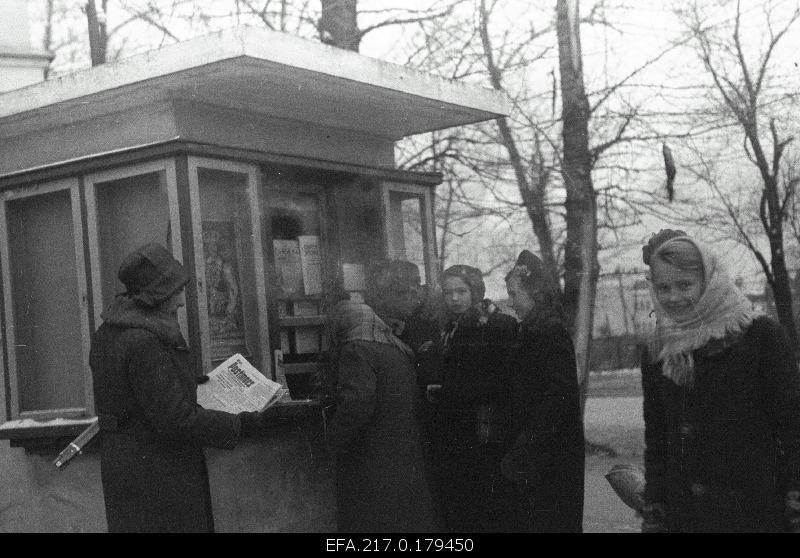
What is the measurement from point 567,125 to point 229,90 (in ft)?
16.2

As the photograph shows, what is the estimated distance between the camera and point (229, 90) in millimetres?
4621

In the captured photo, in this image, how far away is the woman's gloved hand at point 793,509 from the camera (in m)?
2.73

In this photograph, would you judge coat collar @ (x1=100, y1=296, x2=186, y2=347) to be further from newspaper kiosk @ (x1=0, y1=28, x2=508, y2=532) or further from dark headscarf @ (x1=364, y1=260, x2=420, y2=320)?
dark headscarf @ (x1=364, y1=260, x2=420, y2=320)

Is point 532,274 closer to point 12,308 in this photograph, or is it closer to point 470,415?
point 470,415

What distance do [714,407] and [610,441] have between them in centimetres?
Result: 879

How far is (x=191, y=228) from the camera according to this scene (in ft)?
14.9

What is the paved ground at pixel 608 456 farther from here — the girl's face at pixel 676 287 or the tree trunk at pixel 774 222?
the girl's face at pixel 676 287

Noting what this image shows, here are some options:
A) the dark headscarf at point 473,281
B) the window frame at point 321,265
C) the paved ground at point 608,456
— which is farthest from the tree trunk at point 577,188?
the dark headscarf at point 473,281

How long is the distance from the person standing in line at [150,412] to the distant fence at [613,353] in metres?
13.7

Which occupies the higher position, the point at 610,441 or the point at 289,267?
the point at 289,267

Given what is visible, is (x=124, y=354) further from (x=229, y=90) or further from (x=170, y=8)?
(x=170, y=8)

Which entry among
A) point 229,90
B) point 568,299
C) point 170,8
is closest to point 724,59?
point 568,299

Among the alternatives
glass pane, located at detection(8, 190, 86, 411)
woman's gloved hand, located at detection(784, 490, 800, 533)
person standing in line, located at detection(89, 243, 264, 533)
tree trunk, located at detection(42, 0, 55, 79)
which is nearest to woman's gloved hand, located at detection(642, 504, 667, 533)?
woman's gloved hand, located at detection(784, 490, 800, 533)

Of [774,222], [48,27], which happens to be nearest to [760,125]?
[774,222]
